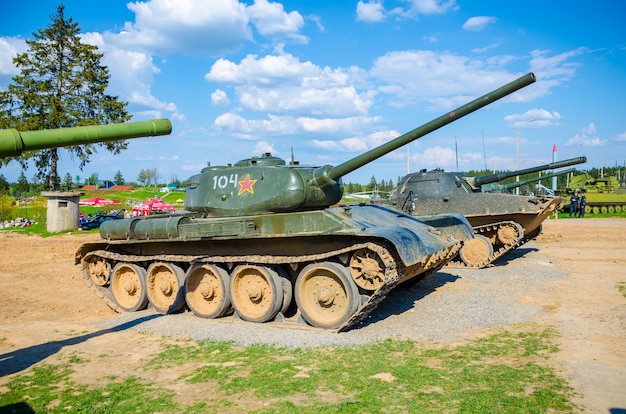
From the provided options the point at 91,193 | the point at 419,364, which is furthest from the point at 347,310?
the point at 91,193

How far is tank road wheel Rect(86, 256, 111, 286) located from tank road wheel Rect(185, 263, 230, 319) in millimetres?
2639

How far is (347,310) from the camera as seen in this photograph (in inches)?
341

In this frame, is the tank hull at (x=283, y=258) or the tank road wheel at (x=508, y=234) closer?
the tank hull at (x=283, y=258)

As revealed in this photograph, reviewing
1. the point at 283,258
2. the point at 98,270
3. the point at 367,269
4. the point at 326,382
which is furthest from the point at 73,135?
the point at 98,270

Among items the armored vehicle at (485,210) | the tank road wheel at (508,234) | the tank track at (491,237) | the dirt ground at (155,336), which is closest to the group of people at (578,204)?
the dirt ground at (155,336)

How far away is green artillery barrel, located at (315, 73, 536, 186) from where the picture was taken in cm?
827

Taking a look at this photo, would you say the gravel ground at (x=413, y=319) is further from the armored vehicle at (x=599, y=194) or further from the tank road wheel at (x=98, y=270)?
the armored vehicle at (x=599, y=194)

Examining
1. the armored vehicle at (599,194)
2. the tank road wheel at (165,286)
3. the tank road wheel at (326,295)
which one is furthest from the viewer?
the armored vehicle at (599,194)

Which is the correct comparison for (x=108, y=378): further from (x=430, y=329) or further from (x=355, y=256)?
(x=430, y=329)

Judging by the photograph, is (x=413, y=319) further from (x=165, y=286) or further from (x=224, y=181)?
(x=165, y=286)

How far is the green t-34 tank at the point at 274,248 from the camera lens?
28.2ft

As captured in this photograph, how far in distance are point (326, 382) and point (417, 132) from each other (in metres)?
4.59

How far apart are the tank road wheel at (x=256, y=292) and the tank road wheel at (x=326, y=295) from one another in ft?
1.47

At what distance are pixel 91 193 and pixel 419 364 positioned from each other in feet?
247
